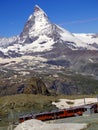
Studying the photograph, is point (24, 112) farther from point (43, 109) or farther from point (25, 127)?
point (25, 127)

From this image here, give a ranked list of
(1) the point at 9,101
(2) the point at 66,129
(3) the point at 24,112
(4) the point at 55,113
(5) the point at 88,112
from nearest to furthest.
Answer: (2) the point at 66,129 → (5) the point at 88,112 → (4) the point at 55,113 → (3) the point at 24,112 → (1) the point at 9,101

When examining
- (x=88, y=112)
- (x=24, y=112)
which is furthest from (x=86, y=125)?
(x=24, y=112)

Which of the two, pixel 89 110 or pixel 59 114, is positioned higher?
pixel 89 110

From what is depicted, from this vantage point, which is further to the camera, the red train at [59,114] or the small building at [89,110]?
the red train at [59,114]

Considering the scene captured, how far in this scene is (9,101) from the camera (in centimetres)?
16425

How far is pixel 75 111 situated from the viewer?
114375 mm

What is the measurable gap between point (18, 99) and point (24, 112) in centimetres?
1930

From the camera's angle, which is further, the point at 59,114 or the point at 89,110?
the point at 59,114

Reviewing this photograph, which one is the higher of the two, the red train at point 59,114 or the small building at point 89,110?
the small building at point 89,110

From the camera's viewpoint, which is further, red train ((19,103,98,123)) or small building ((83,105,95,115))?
red train ((19,103,98,123))

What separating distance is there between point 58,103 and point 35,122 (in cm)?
10261

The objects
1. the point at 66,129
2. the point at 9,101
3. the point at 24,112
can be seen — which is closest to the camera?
the point at 66,129

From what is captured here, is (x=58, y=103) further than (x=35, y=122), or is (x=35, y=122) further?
(x=58, y=103)

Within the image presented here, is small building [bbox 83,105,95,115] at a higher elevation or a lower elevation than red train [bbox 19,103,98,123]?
higher
